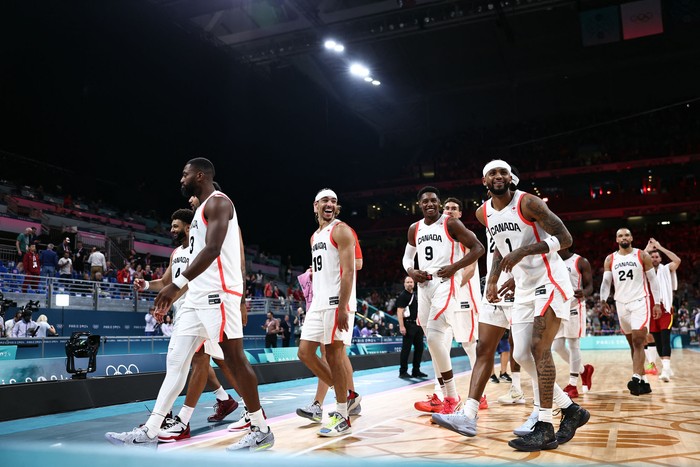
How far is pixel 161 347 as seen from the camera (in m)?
13.3

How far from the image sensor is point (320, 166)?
33531 millimetres

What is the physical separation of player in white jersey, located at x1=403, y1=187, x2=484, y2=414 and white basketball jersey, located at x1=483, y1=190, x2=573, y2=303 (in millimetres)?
968

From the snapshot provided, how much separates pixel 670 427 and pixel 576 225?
1368 inches

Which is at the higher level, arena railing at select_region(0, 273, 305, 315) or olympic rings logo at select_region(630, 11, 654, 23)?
olympic rings logo at select_region(630, 11, 654, 23)

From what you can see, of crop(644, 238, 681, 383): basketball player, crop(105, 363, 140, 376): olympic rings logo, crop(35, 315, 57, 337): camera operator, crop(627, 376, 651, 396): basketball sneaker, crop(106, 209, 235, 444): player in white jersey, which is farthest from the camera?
crop(35, 315, 57, 337): camera operator

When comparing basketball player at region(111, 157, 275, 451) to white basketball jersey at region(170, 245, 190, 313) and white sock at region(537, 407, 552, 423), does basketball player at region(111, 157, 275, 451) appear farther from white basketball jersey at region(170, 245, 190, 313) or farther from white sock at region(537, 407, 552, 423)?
white sock at region(537, 407, 552, 423)

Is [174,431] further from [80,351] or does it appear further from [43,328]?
[43,328]

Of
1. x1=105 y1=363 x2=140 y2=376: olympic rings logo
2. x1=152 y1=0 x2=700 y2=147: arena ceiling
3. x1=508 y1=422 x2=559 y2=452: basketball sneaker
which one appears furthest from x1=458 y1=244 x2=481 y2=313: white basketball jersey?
x1=152 y1=0 x2=700 y2=147: arena ceiling

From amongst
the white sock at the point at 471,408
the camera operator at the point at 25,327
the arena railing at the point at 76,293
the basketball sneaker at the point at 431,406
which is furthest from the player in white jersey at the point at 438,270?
the arena railing at the point at 76,293

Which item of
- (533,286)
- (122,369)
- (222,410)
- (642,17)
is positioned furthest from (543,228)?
(642,17)

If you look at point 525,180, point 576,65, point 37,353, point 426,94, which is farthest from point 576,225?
point 37,353

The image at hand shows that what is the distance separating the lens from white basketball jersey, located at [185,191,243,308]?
4.46 meters

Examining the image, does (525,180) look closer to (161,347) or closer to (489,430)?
(161,347)

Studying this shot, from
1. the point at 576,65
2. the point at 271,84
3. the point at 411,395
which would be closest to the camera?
the point at 411,395
